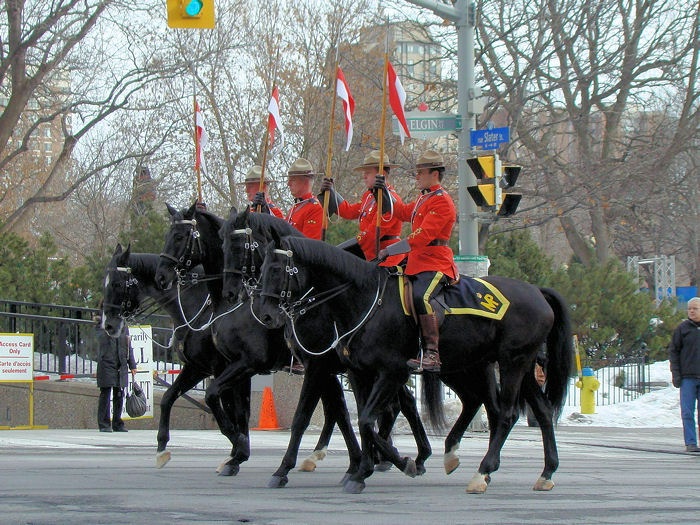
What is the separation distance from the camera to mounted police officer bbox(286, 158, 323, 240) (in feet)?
41.9

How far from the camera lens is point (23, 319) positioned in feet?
67.8

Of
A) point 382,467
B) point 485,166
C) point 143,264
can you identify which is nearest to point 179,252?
point 143,264

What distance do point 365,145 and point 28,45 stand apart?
29.2 ft

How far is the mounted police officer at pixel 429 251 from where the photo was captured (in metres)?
10.2

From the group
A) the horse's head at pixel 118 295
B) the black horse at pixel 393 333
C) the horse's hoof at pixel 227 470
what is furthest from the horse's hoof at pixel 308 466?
the horse's head at pixel 118 295

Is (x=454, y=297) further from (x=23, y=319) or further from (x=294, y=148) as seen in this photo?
(x=294, y=148)

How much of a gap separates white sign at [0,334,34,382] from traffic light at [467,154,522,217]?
7526mm

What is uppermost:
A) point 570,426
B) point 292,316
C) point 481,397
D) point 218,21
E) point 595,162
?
point 218,21

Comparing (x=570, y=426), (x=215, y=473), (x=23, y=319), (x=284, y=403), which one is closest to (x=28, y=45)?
(x=23, y=319)

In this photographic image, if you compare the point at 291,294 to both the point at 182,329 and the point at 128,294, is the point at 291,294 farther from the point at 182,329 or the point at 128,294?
the point at 128,294

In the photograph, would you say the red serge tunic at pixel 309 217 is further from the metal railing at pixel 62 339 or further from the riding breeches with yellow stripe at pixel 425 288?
the metal railing at pixel 62 339

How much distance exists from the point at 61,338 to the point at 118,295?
8213 millimetres

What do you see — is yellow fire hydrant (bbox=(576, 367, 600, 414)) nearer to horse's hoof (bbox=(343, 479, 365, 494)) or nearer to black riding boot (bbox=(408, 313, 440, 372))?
black riding boot (bbox=(408, 313, 440, 372))

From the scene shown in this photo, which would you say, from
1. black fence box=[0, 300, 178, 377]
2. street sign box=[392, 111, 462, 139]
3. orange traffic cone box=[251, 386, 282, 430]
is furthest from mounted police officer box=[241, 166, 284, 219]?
black fence box=[0, 300, 178, 377]
